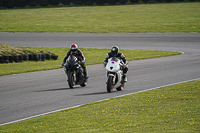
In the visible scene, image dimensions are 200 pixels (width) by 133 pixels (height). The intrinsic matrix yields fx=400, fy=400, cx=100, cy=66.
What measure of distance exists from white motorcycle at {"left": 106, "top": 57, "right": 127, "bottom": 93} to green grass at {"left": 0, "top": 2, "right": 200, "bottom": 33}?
26.7 metres

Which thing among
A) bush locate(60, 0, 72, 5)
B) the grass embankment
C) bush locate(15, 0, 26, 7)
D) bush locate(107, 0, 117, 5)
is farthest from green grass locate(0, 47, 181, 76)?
bush locate(60, 0, 72, 5)

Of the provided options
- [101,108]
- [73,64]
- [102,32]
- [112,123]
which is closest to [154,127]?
[112,123]

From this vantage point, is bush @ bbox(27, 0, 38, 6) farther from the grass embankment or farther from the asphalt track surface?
the grass embankment

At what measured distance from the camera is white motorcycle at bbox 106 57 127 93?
41.1ft

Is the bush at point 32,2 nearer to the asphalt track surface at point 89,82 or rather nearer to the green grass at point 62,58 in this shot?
the asphalt track surface at point 89,82

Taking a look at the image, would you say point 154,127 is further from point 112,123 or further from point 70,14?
point 70,14

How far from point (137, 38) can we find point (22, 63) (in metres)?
15.0

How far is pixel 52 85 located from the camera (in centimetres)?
1438

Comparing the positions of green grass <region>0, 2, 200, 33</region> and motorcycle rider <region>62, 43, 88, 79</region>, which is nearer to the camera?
motorcycle rider <region>62, 43, 88, 79</region>

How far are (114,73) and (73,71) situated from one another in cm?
170

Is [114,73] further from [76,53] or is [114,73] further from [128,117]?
[128,117]

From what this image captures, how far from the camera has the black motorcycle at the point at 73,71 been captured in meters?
13.6

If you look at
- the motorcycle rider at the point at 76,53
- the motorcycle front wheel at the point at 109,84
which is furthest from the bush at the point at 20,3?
the motorcycle front wheel at the point at 109,84

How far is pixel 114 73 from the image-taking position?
12.7 m
